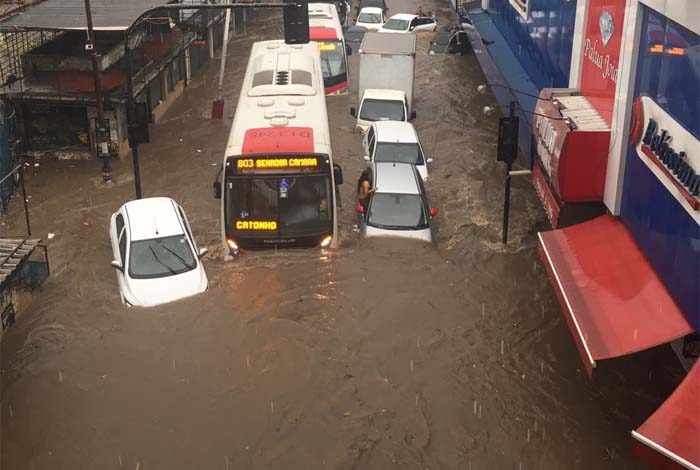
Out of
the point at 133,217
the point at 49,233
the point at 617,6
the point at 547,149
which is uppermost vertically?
the point at 617,6

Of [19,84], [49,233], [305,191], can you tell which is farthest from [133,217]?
[19,84]

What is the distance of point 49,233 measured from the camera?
60.8 ft

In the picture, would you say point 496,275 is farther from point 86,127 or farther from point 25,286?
point 86,127

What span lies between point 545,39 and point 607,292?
10.2 metres

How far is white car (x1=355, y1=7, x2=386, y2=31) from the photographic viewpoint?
37.7m

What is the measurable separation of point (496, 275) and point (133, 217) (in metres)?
6.41

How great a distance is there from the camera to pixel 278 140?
46.6 feet

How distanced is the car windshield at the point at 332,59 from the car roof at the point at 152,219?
536 inches

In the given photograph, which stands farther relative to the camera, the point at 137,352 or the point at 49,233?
the point at 49,233

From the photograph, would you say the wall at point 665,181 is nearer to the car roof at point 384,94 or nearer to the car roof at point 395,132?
the car roof at point 395,132

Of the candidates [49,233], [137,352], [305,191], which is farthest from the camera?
[49,233]

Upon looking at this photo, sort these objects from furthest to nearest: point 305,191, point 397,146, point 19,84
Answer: point 19,84 → point 397,146 → point 305,191

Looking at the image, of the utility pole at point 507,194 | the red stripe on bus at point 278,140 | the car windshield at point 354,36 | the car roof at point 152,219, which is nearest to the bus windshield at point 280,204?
the red stripe on bus at point 278,140

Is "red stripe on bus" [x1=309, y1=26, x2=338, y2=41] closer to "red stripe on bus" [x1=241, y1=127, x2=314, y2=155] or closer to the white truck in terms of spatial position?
the white truck
